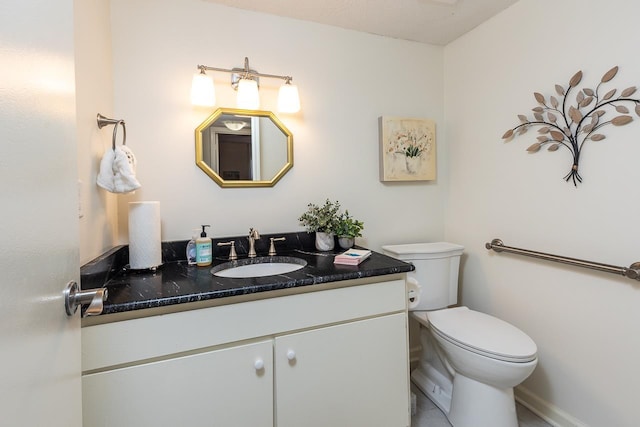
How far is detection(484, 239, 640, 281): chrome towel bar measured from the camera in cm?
122

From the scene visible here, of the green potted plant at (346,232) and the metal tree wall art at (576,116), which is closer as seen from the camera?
the metal tree wall art at (576,116)

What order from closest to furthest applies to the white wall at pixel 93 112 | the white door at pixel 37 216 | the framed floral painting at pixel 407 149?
the white door at pixel 37 216, the white wall at pixel 93 112, the framed floral painting at pixel 407 149

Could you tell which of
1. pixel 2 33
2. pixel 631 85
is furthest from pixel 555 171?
pixel 2 33

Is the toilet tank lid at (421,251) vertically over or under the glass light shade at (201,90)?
under

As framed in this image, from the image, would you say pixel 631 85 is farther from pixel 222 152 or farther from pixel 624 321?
pixel 222 152

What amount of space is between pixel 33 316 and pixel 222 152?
49.0 inches

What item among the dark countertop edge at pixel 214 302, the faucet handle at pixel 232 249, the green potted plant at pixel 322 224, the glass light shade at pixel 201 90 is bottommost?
the dark countertop edge at pixel 214 302

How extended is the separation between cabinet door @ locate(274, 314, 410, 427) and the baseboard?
0.76 metres

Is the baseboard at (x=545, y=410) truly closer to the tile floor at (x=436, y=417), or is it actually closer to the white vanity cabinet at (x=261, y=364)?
the tile floor at (x=436, y=417)

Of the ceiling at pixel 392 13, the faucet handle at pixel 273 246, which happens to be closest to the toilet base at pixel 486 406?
the faucet handle at pixel 273 246

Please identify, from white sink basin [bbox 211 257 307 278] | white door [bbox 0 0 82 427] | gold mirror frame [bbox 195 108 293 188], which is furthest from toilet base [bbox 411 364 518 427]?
white door [bbox 0 0 82 427]

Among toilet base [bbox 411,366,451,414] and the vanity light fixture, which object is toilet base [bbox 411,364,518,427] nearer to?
toilet base [bbox 411,366,451,414]

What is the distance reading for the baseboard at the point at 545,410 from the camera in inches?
58.0

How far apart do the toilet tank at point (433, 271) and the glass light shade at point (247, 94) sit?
1092mm
